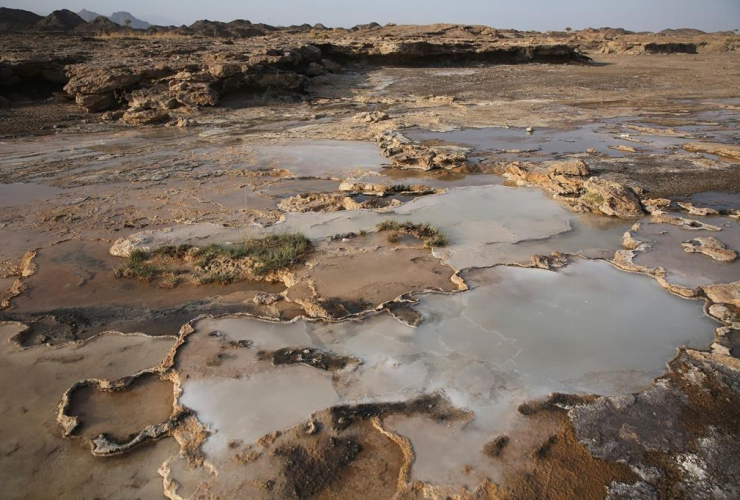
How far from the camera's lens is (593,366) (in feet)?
10.4

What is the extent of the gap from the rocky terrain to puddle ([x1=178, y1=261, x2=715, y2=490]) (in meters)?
0.02

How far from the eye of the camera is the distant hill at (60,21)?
29.8 m

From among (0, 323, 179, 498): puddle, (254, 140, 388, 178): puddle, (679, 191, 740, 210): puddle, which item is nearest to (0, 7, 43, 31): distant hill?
(254, 140, 388, 178): puddle

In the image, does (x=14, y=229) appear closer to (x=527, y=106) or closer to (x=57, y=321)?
(x=57, y=321)

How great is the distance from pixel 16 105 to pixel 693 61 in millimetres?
29617

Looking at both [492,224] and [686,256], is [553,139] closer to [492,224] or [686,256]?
[492,224]

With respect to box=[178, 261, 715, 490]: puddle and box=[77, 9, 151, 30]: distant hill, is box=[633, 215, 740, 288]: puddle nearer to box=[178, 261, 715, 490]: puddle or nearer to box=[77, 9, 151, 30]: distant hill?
box=[178, 261, 715, 490]: puddle

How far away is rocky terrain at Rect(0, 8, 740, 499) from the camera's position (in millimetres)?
2537

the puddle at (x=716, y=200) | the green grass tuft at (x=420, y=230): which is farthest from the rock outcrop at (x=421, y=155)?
the puddle at (x=716, y=200)

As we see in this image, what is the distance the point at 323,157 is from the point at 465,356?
603cm

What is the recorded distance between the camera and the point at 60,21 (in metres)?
32.1

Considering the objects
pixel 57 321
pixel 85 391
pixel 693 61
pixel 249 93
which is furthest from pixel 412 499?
pixel 693 61

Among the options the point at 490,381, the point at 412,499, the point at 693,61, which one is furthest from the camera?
the point at 693,61

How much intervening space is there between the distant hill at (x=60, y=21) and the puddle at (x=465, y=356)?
34.8 m
